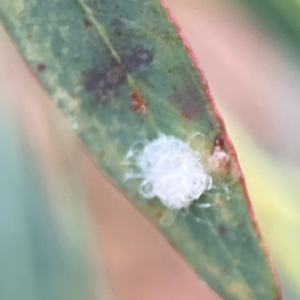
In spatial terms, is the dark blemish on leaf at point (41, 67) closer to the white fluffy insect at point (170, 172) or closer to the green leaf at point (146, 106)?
the green leaf at point (146, 106)

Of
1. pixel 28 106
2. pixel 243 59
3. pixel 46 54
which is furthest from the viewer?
pixel 243 59

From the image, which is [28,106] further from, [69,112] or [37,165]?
[69,112]

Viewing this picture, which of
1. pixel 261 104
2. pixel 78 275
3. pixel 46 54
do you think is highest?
pixel 261 104

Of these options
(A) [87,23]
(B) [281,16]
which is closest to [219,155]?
(A) [87,23]

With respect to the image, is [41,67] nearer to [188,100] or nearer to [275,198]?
[188,100]

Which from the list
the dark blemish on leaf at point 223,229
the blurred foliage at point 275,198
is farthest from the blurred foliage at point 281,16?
the dark blemish on leaf at point 223,229

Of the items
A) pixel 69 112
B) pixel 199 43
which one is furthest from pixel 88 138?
pixel 199 43

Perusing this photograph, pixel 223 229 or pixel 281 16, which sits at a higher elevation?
pixel 281 16
